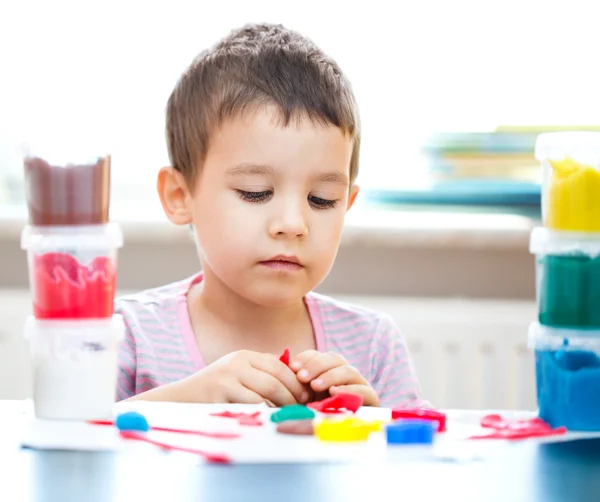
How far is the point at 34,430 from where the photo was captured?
0.77m

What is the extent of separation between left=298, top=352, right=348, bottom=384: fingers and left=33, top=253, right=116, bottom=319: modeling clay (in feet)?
0.80

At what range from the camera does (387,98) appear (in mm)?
2137

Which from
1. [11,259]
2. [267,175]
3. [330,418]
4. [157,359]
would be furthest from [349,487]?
[11,259]

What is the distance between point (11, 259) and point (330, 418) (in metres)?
1.40

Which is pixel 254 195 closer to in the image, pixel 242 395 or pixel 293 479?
pixel 242 395

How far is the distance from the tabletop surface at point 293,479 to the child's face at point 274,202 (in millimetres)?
464

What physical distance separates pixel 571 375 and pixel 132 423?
0.34m

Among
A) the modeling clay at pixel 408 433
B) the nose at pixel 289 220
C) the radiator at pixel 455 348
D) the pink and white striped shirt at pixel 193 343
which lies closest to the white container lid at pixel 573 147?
the modeling clay at pixel 408 433

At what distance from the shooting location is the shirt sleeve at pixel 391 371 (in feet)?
4.25

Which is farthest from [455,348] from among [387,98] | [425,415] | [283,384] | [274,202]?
[425,415]

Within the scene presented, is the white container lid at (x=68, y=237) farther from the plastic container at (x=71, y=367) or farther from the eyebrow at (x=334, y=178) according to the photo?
the eyebrow at (x=334, y=178)

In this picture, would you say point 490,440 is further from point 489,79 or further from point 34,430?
point 489,79

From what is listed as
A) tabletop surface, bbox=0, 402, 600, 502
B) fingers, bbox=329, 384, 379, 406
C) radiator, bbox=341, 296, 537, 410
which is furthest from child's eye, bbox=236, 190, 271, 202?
radiator, bbox=341, 296, 537, 410

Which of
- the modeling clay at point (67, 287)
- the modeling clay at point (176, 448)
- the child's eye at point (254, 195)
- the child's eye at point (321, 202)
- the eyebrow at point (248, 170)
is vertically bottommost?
the modeling clay at point (176, 448)
